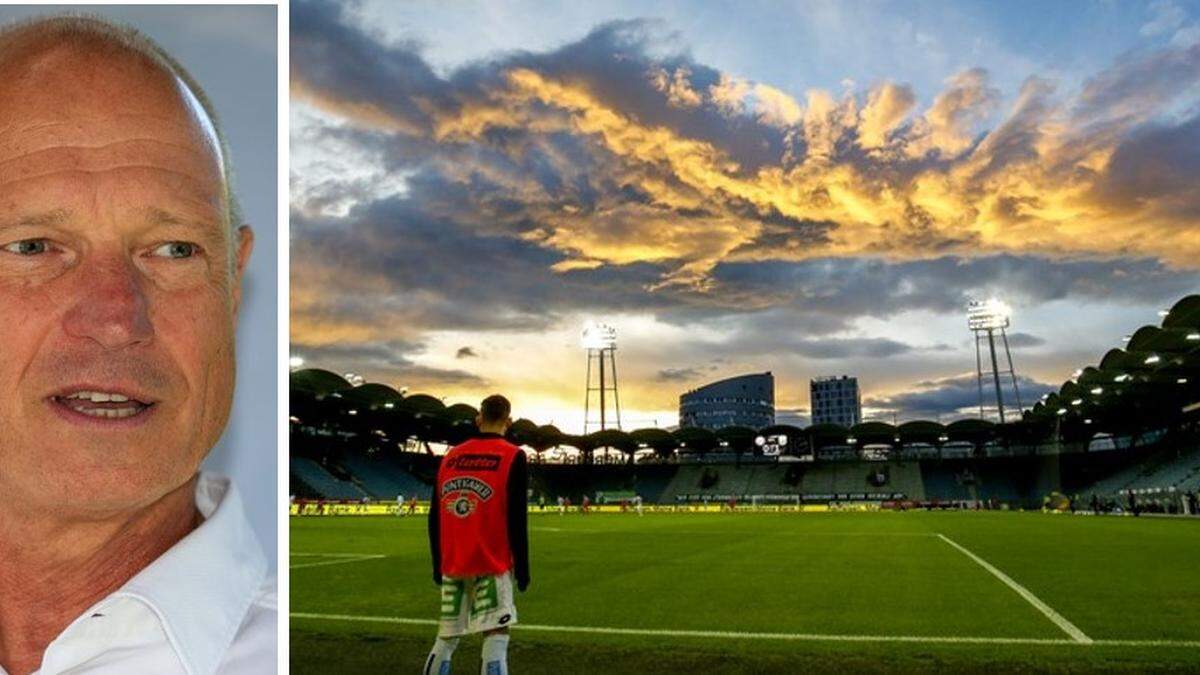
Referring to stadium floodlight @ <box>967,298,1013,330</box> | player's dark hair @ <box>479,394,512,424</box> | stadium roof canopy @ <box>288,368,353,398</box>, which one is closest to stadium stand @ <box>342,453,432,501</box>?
stadium roof canopy @ <box>288,368,353,398</box>

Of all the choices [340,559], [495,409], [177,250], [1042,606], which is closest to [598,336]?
[340,559]

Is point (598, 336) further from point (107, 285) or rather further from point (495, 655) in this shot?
point (107, 285)

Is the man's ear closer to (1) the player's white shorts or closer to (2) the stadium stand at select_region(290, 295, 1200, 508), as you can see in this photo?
(1) the player's white shorts

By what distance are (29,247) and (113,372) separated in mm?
283

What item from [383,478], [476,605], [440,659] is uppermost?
[476,605]

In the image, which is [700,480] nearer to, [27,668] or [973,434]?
[973,434]

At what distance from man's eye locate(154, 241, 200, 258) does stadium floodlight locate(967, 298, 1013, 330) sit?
1506 inches

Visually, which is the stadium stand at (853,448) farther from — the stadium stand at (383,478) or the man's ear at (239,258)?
the man's ear at (239,258)

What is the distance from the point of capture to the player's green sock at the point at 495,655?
258 cm

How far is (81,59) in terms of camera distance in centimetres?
177

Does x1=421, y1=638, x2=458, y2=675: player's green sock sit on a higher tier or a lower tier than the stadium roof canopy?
lower

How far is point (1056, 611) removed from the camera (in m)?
4.74

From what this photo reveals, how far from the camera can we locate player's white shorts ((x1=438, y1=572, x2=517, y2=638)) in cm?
260

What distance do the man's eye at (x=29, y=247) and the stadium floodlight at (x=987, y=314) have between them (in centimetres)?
3842
